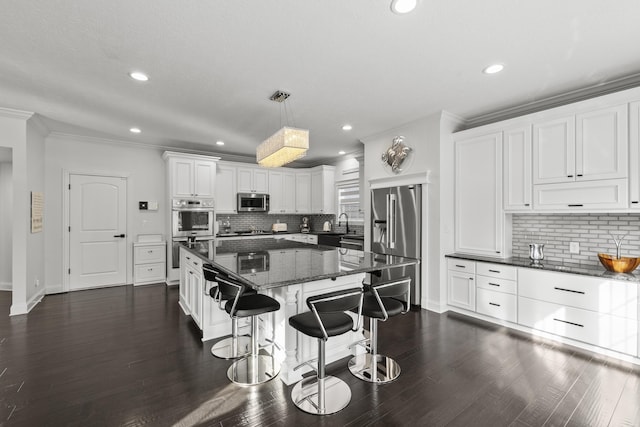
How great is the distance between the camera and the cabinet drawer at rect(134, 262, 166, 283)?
219 inches

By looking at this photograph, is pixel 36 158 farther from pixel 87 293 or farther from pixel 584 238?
pixel 584 238

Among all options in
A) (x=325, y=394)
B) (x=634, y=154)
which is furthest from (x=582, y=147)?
(x=325, y=394)

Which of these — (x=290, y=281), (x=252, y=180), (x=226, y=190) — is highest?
(x=252, y=180)

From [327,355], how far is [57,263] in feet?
17.0

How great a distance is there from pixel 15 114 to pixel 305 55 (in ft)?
13.4

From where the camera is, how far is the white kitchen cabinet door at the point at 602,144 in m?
2.86

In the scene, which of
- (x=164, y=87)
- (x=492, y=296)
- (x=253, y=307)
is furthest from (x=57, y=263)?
(x=492, y=296)

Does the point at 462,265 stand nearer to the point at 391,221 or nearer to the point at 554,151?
the point at 391,221

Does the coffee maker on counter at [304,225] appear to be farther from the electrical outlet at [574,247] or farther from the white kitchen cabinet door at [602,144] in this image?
the white kitchen cabinet door at [602,144]

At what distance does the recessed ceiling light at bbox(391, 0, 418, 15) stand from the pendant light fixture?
126 centimetres

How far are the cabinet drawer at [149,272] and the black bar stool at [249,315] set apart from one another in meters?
3.88

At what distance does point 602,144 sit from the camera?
297 cm

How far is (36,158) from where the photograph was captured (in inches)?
177

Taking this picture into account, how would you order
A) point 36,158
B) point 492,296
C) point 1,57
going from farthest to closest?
point 36,158 < point 492,296 < point 1,57
